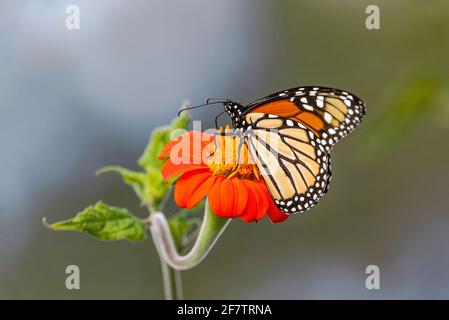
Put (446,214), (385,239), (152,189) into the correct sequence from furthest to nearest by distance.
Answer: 1. (385,239)
2. (446,214)
3. (152,189)

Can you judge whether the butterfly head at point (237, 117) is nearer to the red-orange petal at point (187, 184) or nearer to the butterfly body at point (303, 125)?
the butterfly body at point (303, 125)

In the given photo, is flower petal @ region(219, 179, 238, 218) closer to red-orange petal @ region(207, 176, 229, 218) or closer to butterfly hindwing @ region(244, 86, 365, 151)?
red-orange petal @ region(207, 176, 229, 218)

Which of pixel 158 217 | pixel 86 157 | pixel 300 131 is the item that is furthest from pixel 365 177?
pixel 158 217

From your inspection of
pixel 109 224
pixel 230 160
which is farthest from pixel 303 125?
pixel 109 224

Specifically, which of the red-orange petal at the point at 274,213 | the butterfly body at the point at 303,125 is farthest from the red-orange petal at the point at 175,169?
the butterfly body at the point at 303,125

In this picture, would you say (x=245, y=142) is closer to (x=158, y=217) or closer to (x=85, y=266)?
(x=158, y=217)

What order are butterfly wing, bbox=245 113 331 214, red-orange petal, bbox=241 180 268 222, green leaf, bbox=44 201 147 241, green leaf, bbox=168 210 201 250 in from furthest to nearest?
butterfly wing, bbox=245 113 331 214
green leaf, bbox=168 210 201 250
green leaf, bbox=44 201 147 241
red-orange petal, bbox=241 180 268 222

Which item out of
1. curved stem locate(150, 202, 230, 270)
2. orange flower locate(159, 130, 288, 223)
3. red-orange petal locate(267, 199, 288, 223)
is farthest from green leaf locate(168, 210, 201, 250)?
red-orange petal locate(267, 199, 288, 223)
